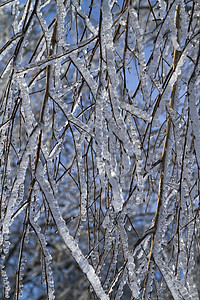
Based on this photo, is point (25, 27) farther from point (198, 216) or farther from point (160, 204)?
point (198, 216)

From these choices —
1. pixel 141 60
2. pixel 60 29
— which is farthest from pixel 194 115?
pixel 60 29

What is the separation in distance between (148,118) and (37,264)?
387cm

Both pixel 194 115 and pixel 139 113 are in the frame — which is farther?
A: pixel 194 115

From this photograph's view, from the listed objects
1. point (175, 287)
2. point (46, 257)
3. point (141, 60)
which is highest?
point (141, 60)

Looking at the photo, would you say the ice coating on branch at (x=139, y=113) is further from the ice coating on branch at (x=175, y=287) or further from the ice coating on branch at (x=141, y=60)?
the ice coating on branch at (x=175, y=287)

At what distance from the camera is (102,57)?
0.73 meters

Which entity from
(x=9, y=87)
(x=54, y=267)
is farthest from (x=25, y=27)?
(x=54, y=267)

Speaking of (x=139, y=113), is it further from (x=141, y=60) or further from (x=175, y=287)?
(x=175, y=287)

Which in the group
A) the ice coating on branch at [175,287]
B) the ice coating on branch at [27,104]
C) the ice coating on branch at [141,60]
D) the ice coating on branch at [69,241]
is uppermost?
the ice coating on branch at [141,60]

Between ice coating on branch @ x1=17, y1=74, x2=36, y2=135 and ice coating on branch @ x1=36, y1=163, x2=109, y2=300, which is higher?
ice coating on branch @ x1=17, y1=74, x2=36, y2=135

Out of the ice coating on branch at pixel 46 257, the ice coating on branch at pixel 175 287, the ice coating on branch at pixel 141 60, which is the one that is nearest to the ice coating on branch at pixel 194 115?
the ice coating on branch at pixel 141 60

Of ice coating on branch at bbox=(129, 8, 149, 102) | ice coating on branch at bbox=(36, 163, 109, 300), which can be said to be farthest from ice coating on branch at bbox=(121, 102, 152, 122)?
ice coating on branch at bbox=(36, 163, 109, 300)

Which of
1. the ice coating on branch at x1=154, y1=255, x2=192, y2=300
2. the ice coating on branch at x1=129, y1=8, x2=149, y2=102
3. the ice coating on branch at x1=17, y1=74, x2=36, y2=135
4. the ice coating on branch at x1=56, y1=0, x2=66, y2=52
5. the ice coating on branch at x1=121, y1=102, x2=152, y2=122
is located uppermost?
the ice coating on branch at x1=56, y1=0, x2=66, y2=52

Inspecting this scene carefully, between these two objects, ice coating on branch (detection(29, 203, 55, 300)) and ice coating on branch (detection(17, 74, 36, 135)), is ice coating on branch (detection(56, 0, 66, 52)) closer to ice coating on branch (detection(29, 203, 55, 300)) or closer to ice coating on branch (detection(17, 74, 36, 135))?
ice coating on branch (detection(17, 74, 36, 135))
